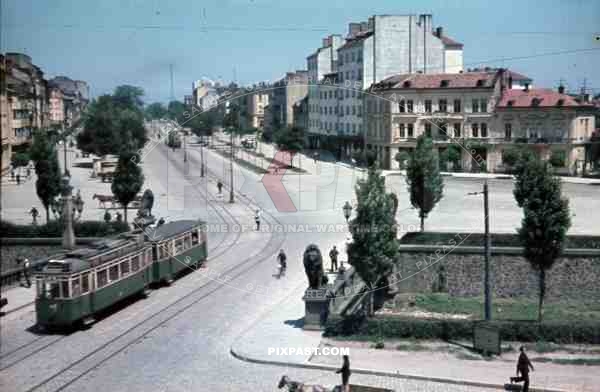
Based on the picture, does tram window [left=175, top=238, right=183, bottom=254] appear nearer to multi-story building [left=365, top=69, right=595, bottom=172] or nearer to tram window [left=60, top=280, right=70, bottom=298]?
tram window [left=60, top=280, right=70, bottom=298]

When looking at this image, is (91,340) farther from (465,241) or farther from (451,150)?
(451,150)

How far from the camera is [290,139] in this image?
867 inches

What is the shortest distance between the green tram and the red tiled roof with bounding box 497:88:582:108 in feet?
58.3

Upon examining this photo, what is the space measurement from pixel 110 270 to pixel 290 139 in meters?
6.60

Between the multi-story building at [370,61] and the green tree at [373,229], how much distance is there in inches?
142

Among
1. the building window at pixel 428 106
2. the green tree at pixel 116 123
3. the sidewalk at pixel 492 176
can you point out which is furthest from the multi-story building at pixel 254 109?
the building window at pixel 428 106

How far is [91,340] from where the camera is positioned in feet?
55.2

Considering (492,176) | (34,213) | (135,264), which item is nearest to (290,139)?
(135,264)

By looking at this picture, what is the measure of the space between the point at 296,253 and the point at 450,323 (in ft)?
26.2

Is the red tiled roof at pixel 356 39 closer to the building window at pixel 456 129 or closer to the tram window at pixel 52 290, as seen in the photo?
the building window at pixel 456 129

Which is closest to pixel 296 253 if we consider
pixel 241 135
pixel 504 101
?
pixel 241 135

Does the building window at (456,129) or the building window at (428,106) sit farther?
the building window at (456,129)

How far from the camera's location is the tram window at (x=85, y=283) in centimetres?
1738

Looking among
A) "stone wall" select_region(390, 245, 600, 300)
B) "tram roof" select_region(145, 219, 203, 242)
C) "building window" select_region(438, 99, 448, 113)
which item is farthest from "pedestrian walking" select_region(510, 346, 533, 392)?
"building window" select_region(438, 99, 448, 113)
